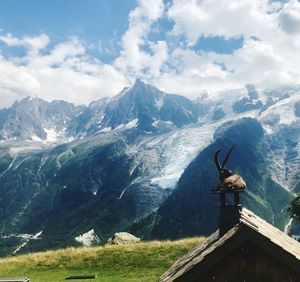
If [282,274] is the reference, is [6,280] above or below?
below

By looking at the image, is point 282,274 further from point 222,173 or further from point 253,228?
point 222,173

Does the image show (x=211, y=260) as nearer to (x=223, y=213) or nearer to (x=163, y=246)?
(x=223, y=213)

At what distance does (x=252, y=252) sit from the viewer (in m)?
15.7

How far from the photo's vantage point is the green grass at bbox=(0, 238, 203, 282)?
49.8m

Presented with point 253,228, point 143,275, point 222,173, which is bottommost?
point 143,275

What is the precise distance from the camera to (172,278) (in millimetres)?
16188

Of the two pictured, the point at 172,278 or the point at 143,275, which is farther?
the point at 143,275

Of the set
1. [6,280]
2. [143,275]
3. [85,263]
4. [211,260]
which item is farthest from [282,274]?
[85,263]

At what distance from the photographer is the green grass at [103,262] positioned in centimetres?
4980

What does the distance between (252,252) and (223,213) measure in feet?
8.03

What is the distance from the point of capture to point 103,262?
54.0 metres

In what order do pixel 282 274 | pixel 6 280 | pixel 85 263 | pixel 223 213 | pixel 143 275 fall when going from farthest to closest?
pixel 85 263 → pixel 143 275 → pixel 6 280 → pixel 223 213 → pixel 282 274

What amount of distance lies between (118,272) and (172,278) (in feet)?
115

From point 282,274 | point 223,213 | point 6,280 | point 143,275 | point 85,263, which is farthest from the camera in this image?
point 85,263
